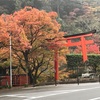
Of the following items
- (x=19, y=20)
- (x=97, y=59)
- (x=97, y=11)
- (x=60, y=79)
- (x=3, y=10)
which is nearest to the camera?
(x=19, y=20)

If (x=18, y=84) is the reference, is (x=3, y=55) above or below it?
above

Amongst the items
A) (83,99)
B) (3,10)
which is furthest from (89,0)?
(83,99)

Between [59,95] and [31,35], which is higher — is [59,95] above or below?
below

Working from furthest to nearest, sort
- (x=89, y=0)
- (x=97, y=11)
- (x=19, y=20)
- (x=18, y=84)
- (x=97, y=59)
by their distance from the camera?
(x=89, y=0) < (x=97, y=11) < (x=97, y=59) < (x=18, y=84) < (x=19, y=20)

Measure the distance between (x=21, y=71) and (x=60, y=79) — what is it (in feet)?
19.6

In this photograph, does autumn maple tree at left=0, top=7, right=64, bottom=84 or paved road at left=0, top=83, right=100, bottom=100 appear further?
autumn maple tree at left=0, top=7, right=64, bottom=84

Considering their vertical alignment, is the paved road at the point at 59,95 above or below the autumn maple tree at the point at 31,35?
below

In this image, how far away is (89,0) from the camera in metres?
83.4

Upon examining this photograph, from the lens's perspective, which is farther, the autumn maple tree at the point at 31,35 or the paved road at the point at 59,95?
the autumn maple tree at the point at 31,35

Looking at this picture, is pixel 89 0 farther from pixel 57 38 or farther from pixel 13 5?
pixel 57 38

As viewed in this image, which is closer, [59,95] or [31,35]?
[59,95]

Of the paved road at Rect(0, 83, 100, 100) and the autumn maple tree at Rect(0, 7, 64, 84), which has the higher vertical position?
the autumn maple tree at Rect(0, 7, 64, 84)

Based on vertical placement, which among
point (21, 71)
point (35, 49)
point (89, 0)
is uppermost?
point (89, 0)

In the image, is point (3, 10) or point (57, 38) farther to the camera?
point (3, 10)
